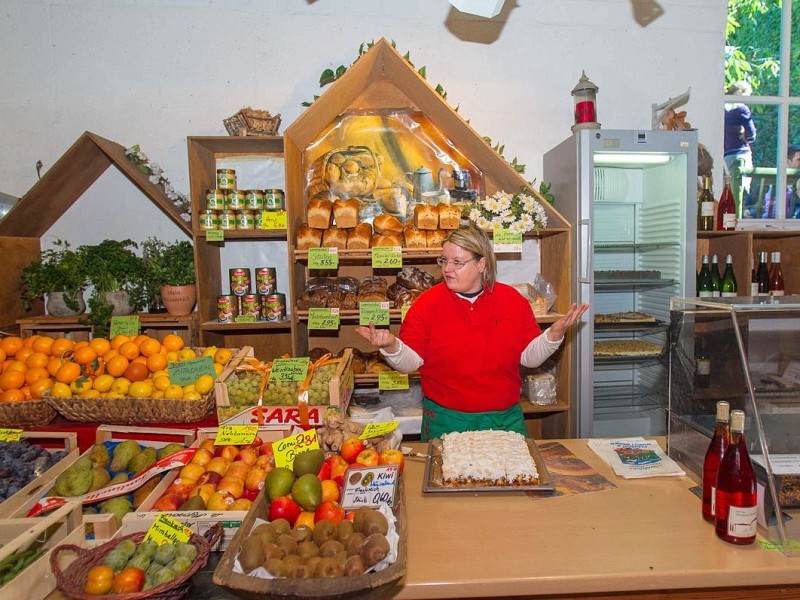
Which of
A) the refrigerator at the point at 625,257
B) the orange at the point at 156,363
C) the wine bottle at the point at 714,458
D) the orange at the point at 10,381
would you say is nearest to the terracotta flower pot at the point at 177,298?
the orange at the point at 156,363

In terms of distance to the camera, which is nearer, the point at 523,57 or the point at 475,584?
the point at 475,584

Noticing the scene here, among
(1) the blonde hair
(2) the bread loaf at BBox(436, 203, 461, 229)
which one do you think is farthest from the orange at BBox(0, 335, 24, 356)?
(2) the bread loaf at BBox(436, 203, 461, 229)

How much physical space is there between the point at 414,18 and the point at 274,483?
3.48 m

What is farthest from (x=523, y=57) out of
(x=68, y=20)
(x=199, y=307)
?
(x=68, y=20)

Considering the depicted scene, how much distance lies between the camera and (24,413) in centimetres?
243

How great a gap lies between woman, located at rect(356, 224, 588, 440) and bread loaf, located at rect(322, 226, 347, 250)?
81 cm

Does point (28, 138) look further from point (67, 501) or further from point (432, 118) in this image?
point (67, 501)

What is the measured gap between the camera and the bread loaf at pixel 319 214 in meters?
3.33

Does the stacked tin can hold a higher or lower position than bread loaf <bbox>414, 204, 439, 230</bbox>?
lower

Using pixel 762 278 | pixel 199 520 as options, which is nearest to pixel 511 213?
pixel 762 278

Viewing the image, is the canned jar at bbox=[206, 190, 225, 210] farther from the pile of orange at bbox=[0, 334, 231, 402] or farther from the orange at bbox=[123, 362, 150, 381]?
the orange at bbox=[123, 362, 150, 381]

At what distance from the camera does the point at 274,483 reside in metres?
1.59

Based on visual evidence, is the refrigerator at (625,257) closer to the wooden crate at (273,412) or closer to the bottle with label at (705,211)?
the bottle with label at (705,211)

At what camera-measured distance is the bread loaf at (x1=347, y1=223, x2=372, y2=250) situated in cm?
323
